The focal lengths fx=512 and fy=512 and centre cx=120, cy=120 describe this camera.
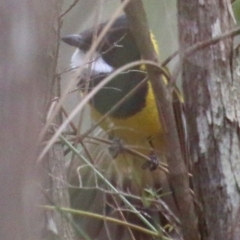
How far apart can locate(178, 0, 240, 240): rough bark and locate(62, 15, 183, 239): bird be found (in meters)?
0.29

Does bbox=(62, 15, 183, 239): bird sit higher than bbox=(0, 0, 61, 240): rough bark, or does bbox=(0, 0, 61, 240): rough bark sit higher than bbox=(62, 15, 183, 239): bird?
bbox=(0, 0, 61, 240): rough bark

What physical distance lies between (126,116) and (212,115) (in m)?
0.52

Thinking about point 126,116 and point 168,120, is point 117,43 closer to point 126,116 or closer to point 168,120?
point 126,116

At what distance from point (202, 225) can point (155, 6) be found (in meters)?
0.52

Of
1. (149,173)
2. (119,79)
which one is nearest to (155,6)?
(119,79)

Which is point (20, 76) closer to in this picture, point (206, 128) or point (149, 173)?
point (206, 128)

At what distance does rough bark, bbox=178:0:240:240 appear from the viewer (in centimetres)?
54

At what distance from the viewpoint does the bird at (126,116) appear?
900mm

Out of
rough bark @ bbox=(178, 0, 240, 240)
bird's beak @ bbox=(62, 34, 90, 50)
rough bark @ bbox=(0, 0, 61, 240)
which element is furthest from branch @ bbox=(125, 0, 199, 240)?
bird's beak @ bbox=(62, 34, 90, 50)

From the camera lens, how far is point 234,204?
0.53m

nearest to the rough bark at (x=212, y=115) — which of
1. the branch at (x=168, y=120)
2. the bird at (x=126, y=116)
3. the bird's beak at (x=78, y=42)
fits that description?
the branch at (x=168, y=120)

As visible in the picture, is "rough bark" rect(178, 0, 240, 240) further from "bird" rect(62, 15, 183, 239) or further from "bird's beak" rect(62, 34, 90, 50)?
"bird's beak" rect(62, 34, 90, 50)

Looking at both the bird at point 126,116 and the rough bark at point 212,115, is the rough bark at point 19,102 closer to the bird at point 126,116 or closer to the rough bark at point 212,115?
the rough bark at point 212,115

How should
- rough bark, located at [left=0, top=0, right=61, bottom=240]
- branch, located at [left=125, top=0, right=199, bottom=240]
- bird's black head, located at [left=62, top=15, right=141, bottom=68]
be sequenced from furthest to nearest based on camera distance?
bird's black head, located at [left=62, top=15, right=141, bottom=68], branch, located at [left=125, top=0, right=199, bottom=240], rough bark, located at [left=0, top=0, right=61, bottom=240]
